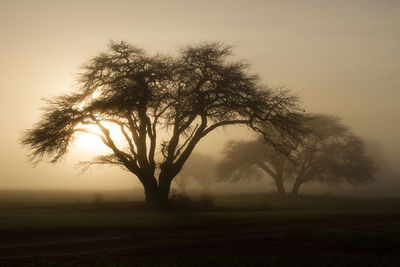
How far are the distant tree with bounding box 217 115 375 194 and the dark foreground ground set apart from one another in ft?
124

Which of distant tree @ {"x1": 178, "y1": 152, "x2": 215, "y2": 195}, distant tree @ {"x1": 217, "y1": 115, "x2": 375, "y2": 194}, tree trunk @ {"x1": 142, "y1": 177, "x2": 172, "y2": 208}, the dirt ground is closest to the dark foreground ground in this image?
the dirt ground

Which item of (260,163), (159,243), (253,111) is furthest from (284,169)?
(159,243)

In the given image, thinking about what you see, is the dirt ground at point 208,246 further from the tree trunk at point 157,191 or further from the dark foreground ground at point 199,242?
the tree trunk at point 157,191

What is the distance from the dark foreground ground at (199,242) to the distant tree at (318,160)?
3788cm

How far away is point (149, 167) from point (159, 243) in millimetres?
18285

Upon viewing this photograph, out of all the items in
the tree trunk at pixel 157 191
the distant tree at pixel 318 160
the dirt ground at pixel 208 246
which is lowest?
the dirt ground at pixel 208 246

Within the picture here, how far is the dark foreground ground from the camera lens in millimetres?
12711

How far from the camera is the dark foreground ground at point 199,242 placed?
12711 mm

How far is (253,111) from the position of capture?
113 ft

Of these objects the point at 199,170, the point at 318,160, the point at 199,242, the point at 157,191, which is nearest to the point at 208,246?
the point at 199,242

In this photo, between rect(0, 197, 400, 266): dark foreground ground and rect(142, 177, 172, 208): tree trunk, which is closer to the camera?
rect(0, 197, 400, 266): dark foreground ground

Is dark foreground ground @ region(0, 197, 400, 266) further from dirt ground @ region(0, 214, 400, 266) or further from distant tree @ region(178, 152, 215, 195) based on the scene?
distant tree @ region(178, 152, 215, 195)

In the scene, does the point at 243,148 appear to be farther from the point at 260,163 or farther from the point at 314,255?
the point at 314,255

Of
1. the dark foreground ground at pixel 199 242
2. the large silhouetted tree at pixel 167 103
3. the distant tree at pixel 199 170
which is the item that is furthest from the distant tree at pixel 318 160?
the distant tree at pixel 199 170
